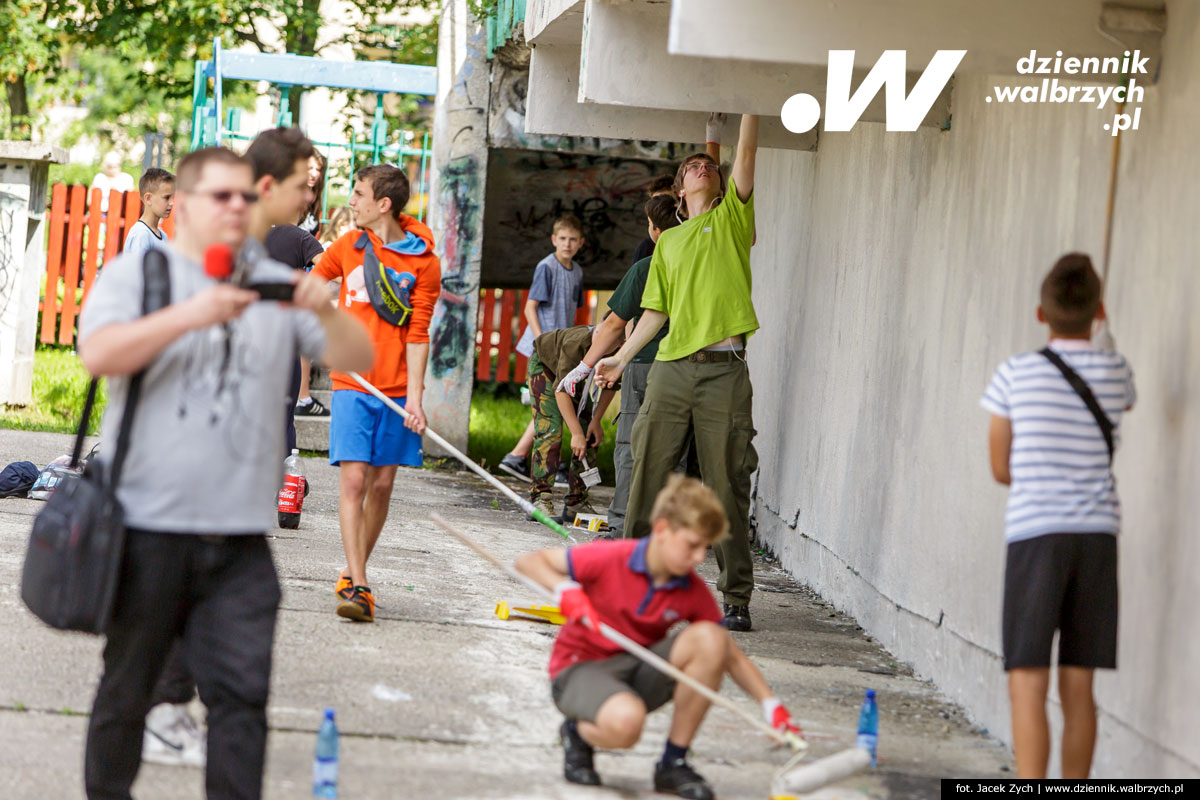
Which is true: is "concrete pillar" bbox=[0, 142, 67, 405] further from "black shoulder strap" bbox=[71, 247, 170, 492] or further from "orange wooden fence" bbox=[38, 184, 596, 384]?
"black shoulder strap" bbox=[71, 247, 170, 492]

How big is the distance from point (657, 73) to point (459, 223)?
5.86 metres

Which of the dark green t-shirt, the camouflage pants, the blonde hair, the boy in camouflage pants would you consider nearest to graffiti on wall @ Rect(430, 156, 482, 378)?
the boy in camouflage pants

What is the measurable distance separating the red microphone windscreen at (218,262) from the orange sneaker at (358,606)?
2949 mm

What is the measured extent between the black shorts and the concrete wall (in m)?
0.22

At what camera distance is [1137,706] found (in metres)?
4.29

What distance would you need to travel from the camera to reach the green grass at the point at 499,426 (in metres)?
13.2

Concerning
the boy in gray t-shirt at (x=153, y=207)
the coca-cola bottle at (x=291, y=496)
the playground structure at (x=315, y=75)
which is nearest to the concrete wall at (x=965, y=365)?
the coca-cola bottle at (x=291, y=496)

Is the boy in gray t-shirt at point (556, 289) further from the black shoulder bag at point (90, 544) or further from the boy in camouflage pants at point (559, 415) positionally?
the black shoulder bag at point (90, 544)

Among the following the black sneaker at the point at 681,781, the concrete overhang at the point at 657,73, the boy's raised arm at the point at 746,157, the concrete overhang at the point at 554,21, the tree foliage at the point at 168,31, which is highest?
the tree foliage at the point at 168,31

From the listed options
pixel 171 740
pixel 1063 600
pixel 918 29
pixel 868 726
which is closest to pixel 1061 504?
pixel 1063 600

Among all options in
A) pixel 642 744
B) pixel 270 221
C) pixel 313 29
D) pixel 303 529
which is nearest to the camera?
pixel 270 221

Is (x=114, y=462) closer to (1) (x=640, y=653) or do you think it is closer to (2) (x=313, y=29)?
(1) (x=640, y=653)

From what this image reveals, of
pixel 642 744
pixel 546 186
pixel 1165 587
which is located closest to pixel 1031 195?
pixel 1165 587

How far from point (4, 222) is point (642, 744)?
942cm
